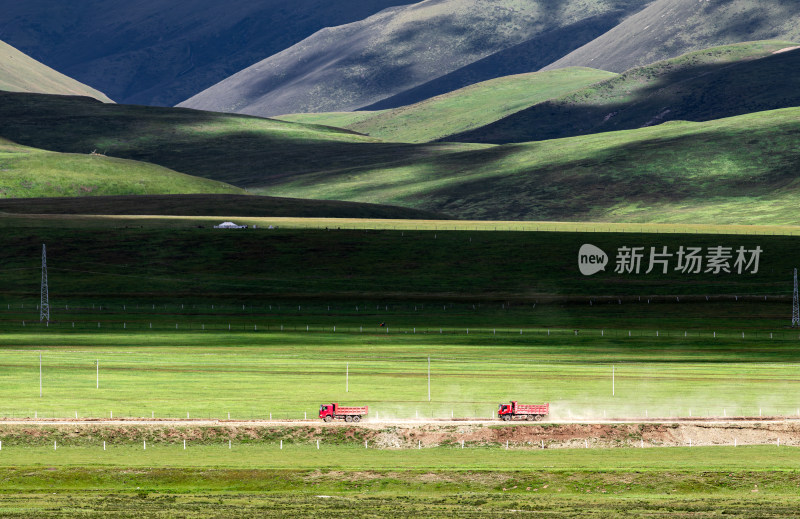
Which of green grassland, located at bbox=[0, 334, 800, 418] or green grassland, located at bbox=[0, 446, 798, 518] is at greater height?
green grassland, located at bbox=[0, 334, 800, 418]

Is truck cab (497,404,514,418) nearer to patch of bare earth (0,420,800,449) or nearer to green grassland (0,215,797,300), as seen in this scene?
patch of bare earth (0,420,800,449)

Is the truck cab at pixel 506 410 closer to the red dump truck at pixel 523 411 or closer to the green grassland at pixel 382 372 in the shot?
the red dump truck at pixel 523 411

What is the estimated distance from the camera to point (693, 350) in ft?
344

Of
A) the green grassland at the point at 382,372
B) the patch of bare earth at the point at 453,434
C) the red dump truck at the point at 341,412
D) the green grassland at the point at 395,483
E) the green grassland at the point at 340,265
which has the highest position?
the green grassland at the point at 340,265

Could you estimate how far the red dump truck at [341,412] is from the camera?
67875 millimetres

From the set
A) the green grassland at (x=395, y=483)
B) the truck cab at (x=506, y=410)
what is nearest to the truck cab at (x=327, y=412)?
the green grassland at (x=395, y=483)

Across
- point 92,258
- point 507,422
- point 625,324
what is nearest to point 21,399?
point 507,422

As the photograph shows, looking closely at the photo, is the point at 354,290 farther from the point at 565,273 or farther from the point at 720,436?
the point at 720,436

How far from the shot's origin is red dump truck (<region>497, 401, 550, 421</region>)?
2660 inches

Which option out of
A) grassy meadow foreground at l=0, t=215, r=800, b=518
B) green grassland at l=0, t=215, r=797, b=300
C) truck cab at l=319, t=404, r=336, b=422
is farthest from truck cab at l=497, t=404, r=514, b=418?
green grassland at l=0, t=215, r=797, b=300

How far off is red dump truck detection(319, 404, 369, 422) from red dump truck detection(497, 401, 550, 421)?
350 inches

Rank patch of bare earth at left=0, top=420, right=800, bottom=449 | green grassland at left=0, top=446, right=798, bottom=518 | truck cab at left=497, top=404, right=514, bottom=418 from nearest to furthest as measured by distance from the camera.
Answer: green grassland at left=0, top=446, right=798, bottom=518 < patch of bare earth at left=0, top=420, right=800, bottom=449 < truck cab at left=497, top=404, right=514, bottom=418

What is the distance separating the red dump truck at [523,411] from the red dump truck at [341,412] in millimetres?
8893

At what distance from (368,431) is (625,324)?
2512 inches
